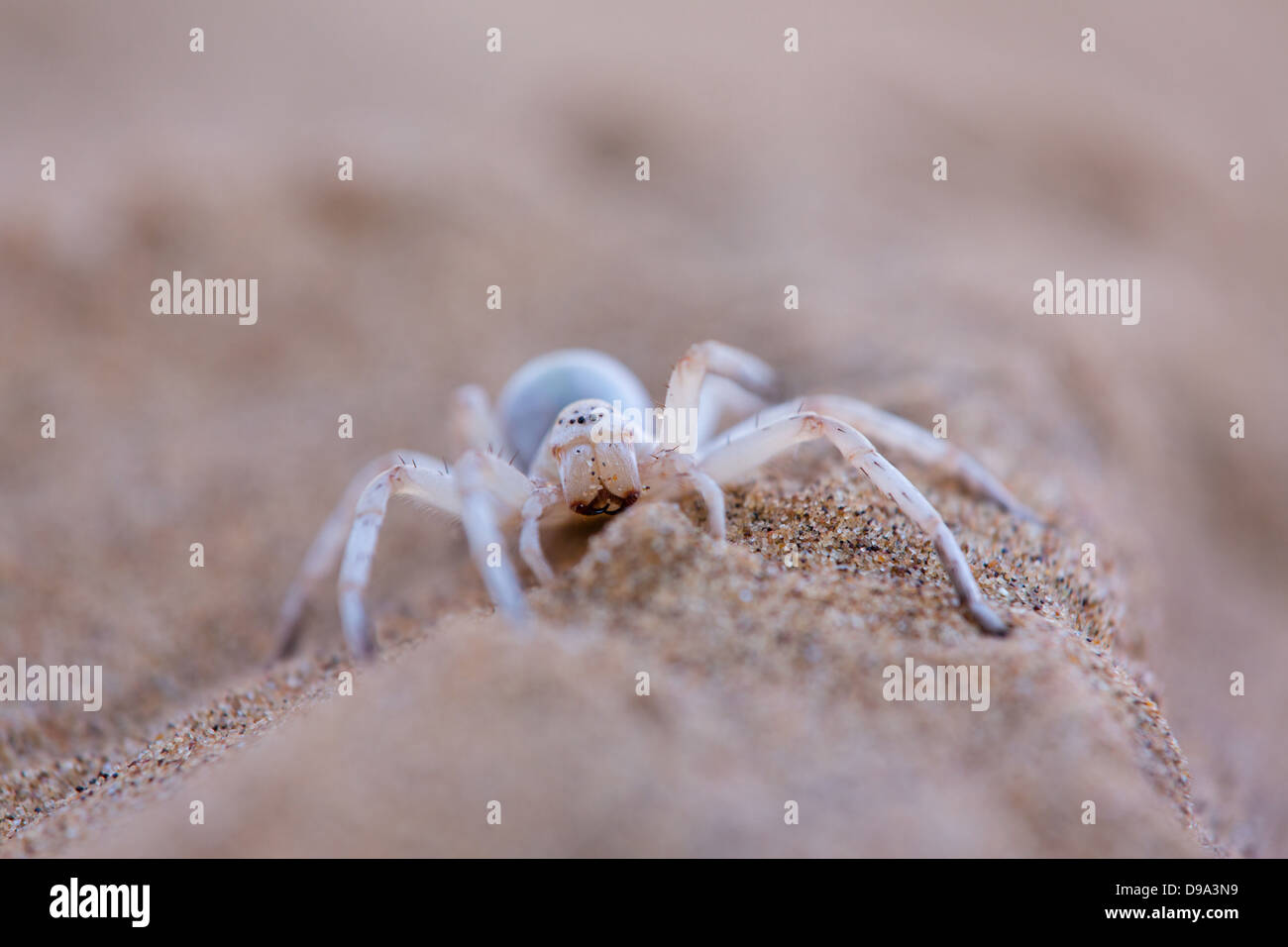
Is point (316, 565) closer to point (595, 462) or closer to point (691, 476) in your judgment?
point (595, 462)

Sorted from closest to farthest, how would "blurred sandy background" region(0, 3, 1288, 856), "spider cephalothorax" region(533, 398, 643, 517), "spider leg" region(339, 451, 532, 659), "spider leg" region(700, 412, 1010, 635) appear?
"blurred sandy background" region(0, 3, 1288, 856), "spider leg" region(339, 451, 532, 659), "spider leg" region(700, 412, 1010, 635), "spider cephalothorax" region(533, 398, 643, 517)

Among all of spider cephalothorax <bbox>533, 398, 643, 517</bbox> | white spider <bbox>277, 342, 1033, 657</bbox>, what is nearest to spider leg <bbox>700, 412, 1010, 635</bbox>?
white spider <bbox>277, 342, 1033, 657</bbox>

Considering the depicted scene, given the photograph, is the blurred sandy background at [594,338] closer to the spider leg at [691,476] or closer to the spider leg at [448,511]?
the spider leg at [448,511]

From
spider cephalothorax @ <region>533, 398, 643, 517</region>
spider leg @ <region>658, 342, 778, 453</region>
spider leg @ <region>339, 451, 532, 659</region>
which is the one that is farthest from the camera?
spider leg @ <region>658, 342, 778, 453</region>

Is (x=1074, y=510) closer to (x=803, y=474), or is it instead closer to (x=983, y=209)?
(x=803, y=474)

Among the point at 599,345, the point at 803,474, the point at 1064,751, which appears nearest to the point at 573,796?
the point at 1064,751

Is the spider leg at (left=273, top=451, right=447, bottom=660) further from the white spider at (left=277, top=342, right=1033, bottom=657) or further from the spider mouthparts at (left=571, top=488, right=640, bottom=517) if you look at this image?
the spider mouthparts at (left=571, top=488, right=640, bottom=517)
